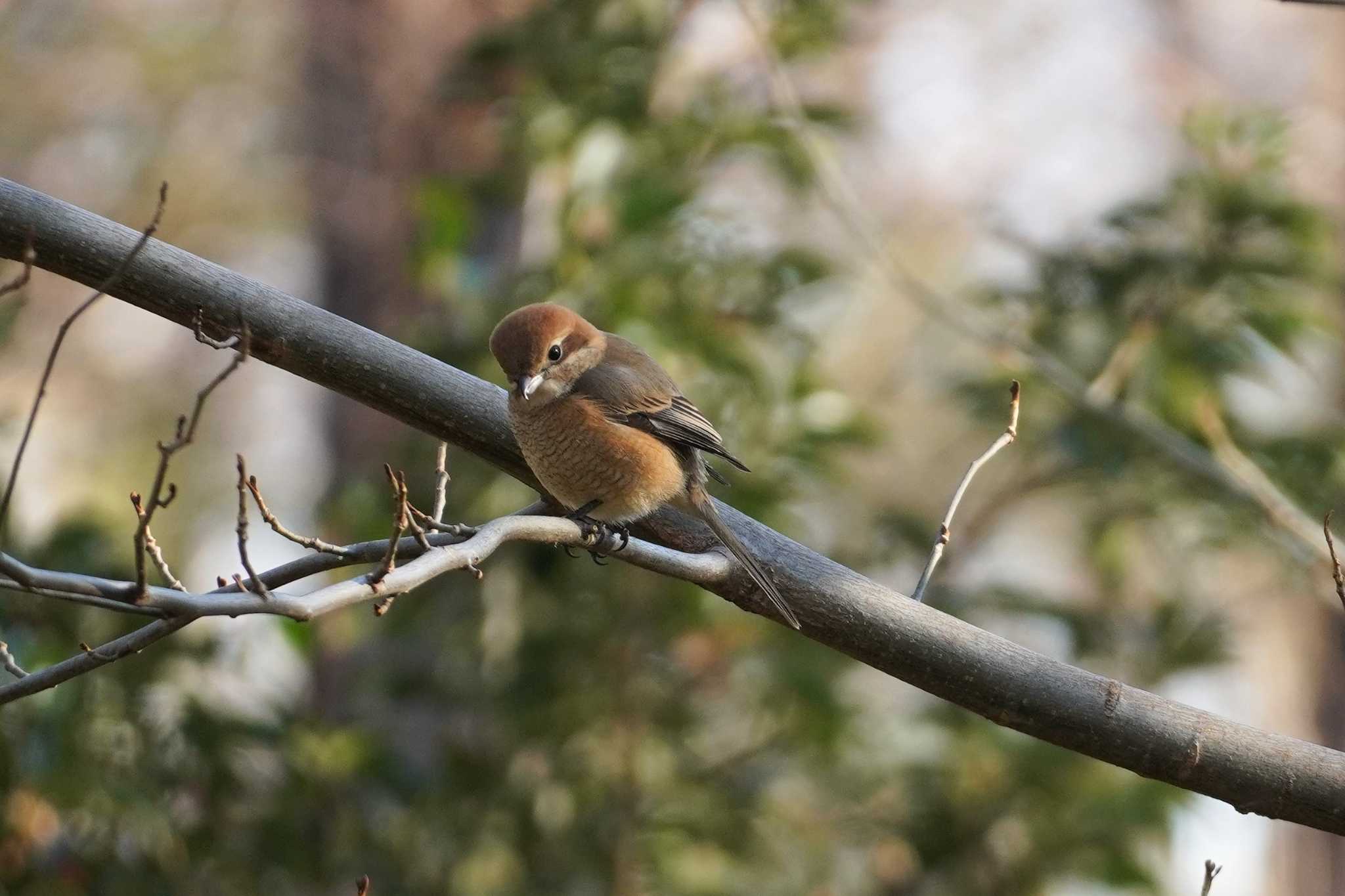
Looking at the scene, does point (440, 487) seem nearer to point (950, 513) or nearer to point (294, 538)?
point (294, 538)

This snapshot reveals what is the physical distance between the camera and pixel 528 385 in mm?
3119

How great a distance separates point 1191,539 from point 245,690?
12.2 feet

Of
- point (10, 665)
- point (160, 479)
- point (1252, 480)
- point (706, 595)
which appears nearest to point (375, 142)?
point (706, 595)

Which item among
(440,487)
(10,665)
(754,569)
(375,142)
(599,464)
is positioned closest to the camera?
(10,665)

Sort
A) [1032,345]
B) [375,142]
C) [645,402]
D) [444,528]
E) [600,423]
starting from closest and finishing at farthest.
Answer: [444,528], [600,423], [645,402], [1032,345], [375,142]

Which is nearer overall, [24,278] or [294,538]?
[24,278]

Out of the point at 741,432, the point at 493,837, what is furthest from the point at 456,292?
the point at 493,837

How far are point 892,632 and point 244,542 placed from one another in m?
1.19

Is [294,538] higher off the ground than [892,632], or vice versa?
[892,632]

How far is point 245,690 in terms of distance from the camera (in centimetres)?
471

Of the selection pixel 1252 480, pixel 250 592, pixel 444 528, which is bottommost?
pixel 250 592

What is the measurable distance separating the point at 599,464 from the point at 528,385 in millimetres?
264

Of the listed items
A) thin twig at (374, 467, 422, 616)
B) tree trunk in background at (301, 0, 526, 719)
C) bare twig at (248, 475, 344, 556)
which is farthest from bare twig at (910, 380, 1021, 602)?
tree trunk in background at (301, 0, 526, 719)

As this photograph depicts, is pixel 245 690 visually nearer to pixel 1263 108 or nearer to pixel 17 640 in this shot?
pixel 17 640
